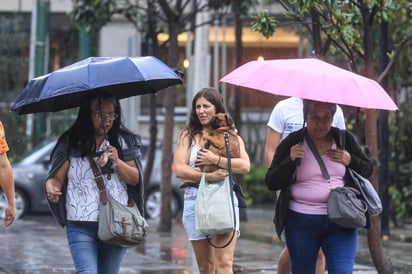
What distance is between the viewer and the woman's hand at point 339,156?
21.7ft

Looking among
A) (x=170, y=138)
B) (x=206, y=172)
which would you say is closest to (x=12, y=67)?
(x=170, y=138)

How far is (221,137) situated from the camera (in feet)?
24.3

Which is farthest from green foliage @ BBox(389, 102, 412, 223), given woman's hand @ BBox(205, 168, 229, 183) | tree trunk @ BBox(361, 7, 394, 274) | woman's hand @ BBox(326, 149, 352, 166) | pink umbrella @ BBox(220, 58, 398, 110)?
pink umbrella @ BBox(220, 58, 398, 110)

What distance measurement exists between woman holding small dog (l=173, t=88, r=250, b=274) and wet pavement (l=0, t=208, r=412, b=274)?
10.0 ft

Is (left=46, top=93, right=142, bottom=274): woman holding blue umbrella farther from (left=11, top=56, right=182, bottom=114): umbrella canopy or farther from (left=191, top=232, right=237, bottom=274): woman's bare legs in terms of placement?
(left=191, top=232, right=237, bottom=274): woman's bare legs

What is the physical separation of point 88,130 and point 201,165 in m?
1.02

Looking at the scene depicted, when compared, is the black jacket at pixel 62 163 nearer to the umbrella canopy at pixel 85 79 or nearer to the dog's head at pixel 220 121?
the umbrella canopy at pixel 85 79

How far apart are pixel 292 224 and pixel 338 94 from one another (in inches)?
39.2

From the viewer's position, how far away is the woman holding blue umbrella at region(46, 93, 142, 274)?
644cm

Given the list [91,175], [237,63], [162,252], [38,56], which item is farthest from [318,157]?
[38,56]

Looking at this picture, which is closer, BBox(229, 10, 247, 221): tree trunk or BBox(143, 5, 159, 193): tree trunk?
BBox(143, 5, 159, 193): tree trunk

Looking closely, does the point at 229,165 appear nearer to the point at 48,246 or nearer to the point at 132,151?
the point at 132,151

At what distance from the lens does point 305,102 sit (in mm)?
6852

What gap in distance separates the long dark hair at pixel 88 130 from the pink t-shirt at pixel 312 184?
1.20 metres
